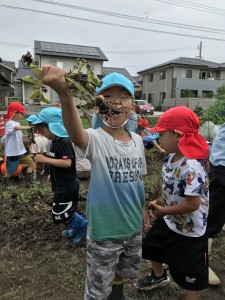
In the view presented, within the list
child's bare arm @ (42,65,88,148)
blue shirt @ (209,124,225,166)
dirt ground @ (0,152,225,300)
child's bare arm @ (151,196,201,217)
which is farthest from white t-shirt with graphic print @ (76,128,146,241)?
blue shirt @ (209,124,225,166)

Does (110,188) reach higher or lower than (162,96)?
lower

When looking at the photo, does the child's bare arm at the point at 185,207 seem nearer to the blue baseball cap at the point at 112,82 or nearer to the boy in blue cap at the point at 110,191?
the boy in blue cap at the point at 110,191

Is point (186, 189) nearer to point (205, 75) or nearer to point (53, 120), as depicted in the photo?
point (53, 120)

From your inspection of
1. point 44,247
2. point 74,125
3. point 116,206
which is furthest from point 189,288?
point 44,247

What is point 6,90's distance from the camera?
38969 millimetres

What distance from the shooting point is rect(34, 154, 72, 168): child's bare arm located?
9.09 ft

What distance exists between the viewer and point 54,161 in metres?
Result: 2.87

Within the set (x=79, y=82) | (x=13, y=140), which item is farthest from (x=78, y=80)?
(x=13, y=140)

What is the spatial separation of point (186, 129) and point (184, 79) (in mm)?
39582

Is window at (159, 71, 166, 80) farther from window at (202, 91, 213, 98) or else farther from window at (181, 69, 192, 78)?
window at (202, 91, 213, 98)

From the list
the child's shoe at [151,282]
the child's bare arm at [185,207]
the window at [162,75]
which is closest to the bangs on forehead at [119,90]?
the child's bare arm at [185,207]

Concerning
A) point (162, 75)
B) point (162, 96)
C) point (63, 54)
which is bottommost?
point (162, 96)

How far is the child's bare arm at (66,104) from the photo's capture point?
1.25m

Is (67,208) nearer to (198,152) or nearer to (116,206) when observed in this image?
(116,206)
